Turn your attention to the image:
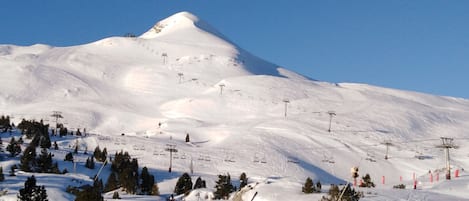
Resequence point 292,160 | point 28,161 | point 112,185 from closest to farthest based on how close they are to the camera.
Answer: point 112,185 → point 28,161 → point 292,160

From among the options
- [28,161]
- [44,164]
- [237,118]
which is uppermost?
[237,118]

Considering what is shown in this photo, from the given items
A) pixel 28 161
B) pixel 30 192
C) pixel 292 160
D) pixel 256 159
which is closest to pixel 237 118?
pixel 292 160

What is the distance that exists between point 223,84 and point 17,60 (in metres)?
70.4

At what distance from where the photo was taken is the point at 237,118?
134750mm

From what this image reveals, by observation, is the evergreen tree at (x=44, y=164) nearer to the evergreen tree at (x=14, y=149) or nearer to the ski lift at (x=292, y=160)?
the evergreen tree at (x=14, y=149)

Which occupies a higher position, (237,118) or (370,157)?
(237,118)

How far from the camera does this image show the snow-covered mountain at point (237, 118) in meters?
83.4

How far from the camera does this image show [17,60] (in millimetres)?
189125

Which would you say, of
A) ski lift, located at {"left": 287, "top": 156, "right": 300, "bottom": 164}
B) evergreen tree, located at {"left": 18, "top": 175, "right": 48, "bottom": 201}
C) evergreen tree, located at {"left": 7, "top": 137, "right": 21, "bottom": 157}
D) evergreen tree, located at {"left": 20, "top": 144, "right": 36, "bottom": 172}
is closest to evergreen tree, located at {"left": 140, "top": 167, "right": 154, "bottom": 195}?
evergreen tree, located at {"left": 20, "top": 144, "right": 36, "bottom": 172}

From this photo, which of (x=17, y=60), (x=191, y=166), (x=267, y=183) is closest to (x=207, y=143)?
(x=191, y=166)

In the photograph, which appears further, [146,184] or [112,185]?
[146,184]

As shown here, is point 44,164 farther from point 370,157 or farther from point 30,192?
point 370,157

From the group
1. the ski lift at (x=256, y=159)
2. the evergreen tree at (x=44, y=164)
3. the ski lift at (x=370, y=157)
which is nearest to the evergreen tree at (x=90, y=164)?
the evergreen tree at (x=44, y=164)

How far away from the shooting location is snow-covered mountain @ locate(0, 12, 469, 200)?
8338 cm
